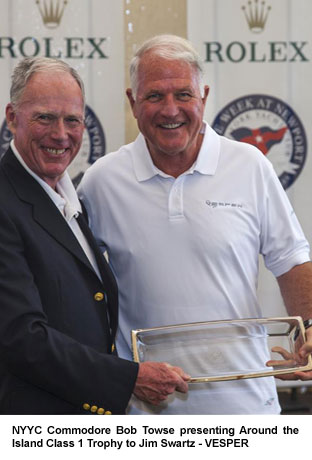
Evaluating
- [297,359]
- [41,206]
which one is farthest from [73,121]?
[297,359]

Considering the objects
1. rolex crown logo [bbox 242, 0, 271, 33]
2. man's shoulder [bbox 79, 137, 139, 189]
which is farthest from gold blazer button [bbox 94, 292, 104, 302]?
rolex crown logo [bbox 242, 0, 271, 33]

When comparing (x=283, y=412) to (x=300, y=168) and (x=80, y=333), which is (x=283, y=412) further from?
(x=80, y=333)

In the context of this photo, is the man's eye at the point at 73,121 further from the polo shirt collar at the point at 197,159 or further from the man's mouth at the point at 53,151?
the polo shirt collar at the point at 197,159

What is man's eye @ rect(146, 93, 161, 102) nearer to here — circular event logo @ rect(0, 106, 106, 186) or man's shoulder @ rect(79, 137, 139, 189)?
man's shoulder @ rect(79, 137, 139, 189)

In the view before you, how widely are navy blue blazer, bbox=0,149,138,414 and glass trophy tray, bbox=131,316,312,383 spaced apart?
0.30 feet

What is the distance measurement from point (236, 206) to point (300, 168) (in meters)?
1.24

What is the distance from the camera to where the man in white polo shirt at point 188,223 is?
1.71m

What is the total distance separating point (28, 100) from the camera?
1.53 metres

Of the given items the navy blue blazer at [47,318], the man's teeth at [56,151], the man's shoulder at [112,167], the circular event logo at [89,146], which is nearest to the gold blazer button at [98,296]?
the navy blue blazer at [47,318]

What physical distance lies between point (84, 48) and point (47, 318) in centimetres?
160

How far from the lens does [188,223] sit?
175 cm

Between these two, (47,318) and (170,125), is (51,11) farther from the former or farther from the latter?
(47,318)

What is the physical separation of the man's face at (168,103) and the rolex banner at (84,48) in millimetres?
1109
